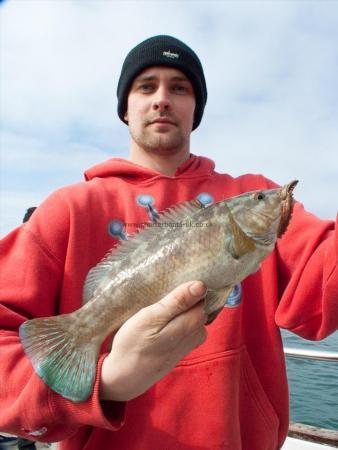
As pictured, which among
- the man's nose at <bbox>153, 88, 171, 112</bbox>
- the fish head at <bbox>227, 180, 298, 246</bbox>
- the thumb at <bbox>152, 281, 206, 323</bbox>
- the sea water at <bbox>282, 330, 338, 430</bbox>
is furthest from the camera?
the sea water at <bbox>282, 330, 338, 430</bbox>

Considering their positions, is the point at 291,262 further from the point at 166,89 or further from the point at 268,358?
the point at 166,89

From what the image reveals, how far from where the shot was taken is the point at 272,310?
3096 millimetres

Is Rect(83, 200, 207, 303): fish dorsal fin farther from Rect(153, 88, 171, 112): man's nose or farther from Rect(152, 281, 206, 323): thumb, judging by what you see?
Rect(153, 88, 171, 112): man's nose

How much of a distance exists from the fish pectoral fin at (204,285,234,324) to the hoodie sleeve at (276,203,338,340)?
2.31 feet

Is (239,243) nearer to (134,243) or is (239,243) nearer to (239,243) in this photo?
(239,243)

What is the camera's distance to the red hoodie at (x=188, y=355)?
7.89 ft

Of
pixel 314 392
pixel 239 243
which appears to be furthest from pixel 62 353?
pixel 314 392

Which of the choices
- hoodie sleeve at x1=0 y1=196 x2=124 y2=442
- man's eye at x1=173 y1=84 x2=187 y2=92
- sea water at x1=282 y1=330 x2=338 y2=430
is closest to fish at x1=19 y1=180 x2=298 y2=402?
hoodie sleeve at x1=0 y1=196 x2=124 y2=442

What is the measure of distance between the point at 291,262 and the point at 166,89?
1.84 meters

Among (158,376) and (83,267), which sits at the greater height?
(83,267)

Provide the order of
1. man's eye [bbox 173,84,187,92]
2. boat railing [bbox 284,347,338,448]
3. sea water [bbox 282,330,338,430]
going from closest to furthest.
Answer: man's eye [bbox 173,84,187,92]
boat railing [bbox 284,347,338,448]
sea water [bbox 282,330,338,430]

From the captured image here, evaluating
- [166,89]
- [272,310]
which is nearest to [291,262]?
[272,310]

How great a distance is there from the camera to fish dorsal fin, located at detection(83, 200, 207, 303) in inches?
101

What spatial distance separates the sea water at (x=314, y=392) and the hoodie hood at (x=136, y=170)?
6.21m
